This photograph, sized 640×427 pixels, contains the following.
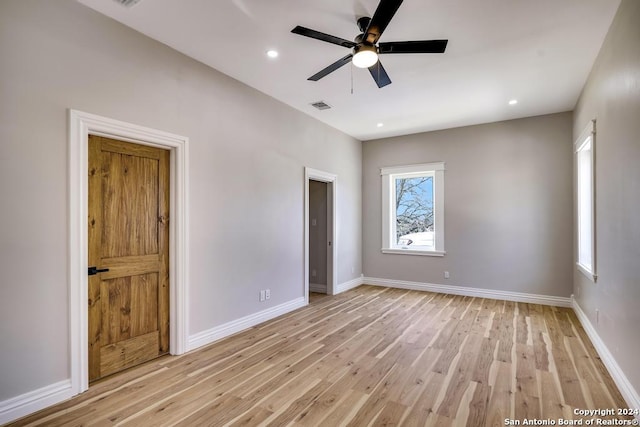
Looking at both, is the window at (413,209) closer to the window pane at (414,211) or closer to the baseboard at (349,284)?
the window pane at (414,211)

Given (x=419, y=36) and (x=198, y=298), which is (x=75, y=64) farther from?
(x=419, y=36)

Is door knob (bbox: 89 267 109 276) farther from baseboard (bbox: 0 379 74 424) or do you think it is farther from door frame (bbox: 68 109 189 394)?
baseboard (bbox: 0 379 74 424)

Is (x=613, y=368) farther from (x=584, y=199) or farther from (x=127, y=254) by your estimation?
(x=127, y=254)

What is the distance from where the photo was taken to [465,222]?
5.87 metres

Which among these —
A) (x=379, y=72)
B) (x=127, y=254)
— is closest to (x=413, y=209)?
(x=379, y=72)

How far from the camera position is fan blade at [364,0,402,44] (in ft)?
6.74

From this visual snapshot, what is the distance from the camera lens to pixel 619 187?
2.68 metres

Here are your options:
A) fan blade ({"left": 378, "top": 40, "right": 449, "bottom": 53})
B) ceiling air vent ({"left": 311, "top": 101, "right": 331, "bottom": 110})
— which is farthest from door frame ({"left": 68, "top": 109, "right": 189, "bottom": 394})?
ceiling air vent ({"left": 311, "top": 101, "right": 331, "bottom": 110})

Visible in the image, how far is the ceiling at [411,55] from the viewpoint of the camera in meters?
2.62

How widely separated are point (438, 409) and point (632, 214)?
1954 mm

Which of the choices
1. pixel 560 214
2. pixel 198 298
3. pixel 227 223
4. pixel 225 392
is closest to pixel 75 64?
pixel 227 223

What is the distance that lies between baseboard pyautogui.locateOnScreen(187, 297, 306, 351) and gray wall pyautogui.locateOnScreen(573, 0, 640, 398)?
3536 millimetres

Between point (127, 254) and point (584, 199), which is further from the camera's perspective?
point (584, 199)

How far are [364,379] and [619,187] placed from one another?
2597 mm
